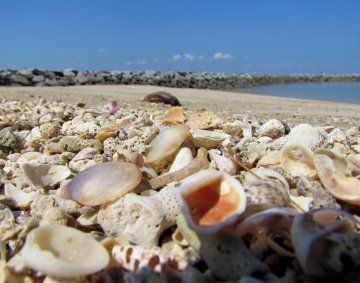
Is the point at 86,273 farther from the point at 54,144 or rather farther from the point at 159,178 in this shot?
the point at 54,144

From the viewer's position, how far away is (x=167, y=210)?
5.29ft

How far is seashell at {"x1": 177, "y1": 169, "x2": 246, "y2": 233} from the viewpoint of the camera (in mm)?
1291

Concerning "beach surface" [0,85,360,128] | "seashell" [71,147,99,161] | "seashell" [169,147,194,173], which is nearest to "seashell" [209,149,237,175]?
"seashell" [169,147,194,173]

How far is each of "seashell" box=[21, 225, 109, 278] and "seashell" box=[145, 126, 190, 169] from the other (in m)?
0.91

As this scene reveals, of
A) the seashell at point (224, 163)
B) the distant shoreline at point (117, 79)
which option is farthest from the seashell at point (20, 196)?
the distant shoreline at point (117, 79)

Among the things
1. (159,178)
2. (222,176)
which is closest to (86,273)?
(222,176)

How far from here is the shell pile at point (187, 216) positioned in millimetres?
Result: 1257

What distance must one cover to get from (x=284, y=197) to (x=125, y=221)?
0.55 m

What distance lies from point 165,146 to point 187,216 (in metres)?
1.06

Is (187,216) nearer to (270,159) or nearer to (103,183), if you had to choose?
(103,183)

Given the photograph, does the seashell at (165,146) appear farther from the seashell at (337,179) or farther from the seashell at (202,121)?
the seashell at (337,179)

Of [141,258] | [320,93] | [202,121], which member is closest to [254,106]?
[202,121]

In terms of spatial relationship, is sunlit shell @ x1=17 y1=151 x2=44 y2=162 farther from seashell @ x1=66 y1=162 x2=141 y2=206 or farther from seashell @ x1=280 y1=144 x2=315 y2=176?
seashell @ x1=280 y1=144 x2=315 y2=176

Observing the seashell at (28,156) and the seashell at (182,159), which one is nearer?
the seashell at (182,159)
